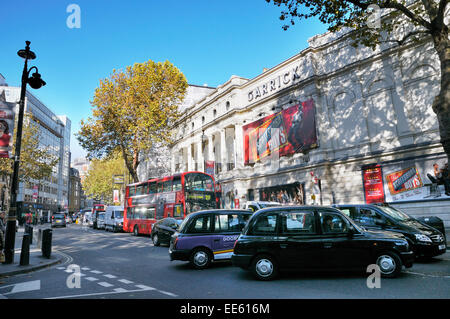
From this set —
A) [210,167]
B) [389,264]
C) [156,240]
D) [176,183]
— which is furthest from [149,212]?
[389,264]

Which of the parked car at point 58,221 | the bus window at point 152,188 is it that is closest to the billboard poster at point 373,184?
the bus window at point 152,188

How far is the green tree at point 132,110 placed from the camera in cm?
3052

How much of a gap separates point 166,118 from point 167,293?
27781mm

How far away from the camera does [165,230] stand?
1556 cm

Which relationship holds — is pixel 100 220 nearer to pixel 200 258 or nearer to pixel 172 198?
pixel 172 198

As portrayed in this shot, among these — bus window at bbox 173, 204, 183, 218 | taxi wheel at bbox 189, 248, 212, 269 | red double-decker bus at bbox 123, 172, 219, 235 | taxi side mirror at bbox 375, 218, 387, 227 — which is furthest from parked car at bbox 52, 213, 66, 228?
taxi side mirror at bbox 375, 218, 387, 227

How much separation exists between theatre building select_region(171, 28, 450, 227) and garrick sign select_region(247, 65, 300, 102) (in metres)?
0.10

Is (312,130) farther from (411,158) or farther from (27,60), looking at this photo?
(27,60)

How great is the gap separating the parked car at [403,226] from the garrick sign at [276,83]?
19107 mm

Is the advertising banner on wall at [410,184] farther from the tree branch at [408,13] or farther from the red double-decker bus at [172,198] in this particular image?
the red double-decker bus at [172,198]

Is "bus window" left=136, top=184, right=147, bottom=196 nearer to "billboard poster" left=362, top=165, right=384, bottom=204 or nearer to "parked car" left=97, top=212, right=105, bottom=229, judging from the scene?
"parked car" left=97, top=212, right=105, bottom=229

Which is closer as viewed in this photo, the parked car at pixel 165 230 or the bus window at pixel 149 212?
the parked car at pixel 165 230

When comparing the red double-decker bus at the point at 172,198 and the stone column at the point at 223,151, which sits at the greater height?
the stone column at the point at 223,151
